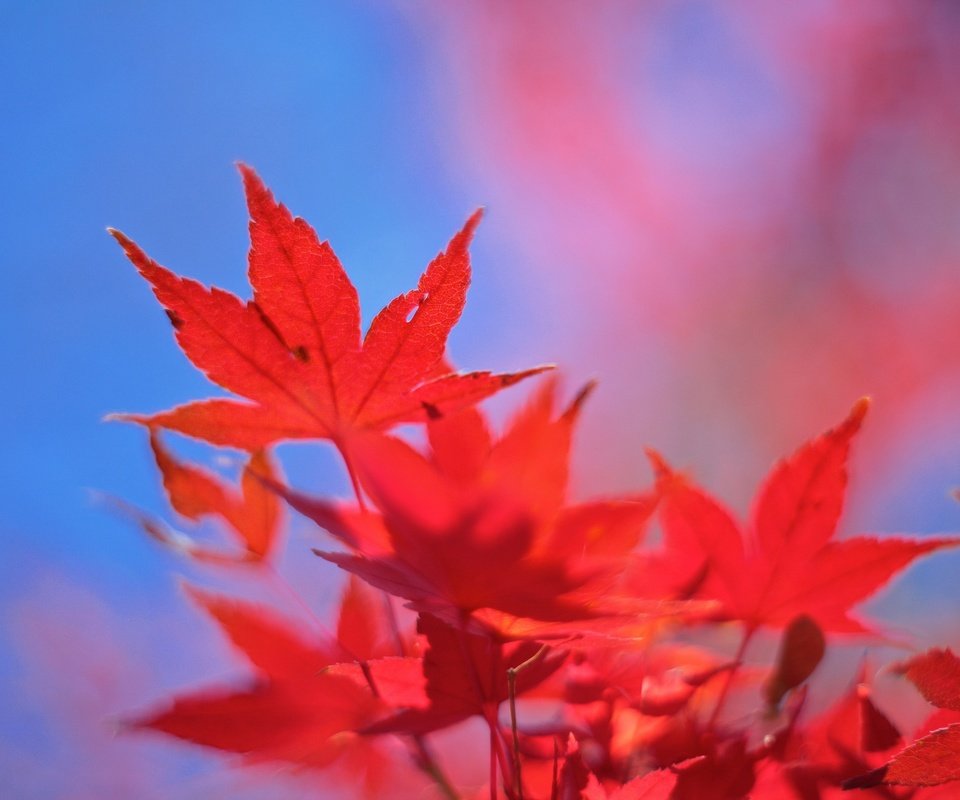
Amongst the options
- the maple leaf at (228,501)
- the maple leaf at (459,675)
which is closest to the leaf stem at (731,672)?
the maple leaf at (459,675)

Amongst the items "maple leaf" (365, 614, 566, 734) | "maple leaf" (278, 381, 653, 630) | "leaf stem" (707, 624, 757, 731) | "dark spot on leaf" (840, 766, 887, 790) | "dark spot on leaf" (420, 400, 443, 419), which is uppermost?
"dark spot on leaf" (420, 400, 443, 419)

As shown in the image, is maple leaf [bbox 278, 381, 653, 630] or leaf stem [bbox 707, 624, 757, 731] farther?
leaf stem [bbox 707, 624, 757, 731]

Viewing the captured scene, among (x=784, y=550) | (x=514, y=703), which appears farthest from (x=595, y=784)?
(x=784, y=550)

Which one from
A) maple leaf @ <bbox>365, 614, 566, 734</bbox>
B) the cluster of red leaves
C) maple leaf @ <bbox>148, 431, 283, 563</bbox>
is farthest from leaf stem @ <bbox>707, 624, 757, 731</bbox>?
maple leaf @ <bbox>148, 431, 283, 563</bbox>

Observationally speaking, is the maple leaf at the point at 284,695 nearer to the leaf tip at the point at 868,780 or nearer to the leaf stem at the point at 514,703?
the leaf stem at the point at 514,703

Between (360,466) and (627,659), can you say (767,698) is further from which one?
(360,466)

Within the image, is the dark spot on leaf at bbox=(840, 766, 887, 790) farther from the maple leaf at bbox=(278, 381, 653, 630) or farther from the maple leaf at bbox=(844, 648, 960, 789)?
the maple leaf at bbox=(278, 381, 653, 630)

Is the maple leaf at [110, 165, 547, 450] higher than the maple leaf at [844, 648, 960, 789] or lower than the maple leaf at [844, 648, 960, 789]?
higher
